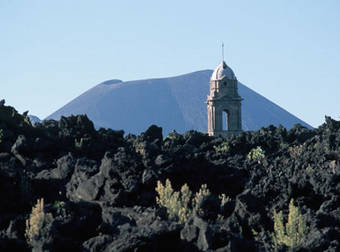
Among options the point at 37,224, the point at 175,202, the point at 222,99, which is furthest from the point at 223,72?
the point at 37,224

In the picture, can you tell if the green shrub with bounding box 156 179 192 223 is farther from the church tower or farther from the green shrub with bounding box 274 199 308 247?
the church tower

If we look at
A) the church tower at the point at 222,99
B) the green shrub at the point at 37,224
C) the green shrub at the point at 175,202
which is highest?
the church tower at the point at 222,99

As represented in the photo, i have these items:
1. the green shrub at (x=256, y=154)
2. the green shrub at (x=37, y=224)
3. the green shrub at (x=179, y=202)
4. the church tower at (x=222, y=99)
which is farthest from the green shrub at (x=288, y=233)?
the church tower at (x=222, y=99)

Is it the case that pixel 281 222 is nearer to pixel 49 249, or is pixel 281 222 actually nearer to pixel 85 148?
pixel 49 249

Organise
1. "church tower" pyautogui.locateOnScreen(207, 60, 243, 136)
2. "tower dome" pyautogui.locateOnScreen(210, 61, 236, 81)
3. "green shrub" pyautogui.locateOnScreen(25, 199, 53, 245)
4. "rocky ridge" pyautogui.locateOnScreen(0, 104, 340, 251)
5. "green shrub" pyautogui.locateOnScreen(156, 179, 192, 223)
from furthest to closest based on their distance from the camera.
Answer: "church tower" pyautogui.locateOnScreen(207, 60, 243, 136)
"tower dome" pyautogui.locateOnScreen(210, 61, 236, 81)
"green shrub" pyautogui.locateOnScreen(156, 179, 192, 223)
"green shrub" pyautogui.locateOnScreen(25, 199, 53, 245)
"rocky ridge" pyautogui.locateOnScreen(0, 104, 340, 251)

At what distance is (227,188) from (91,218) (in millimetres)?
16861

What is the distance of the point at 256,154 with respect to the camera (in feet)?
260

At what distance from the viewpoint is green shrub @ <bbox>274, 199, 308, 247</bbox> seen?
41875mm

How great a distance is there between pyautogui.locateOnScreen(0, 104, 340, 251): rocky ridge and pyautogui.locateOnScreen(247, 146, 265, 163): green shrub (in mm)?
1022

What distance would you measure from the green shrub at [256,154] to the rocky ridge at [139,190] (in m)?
1.02

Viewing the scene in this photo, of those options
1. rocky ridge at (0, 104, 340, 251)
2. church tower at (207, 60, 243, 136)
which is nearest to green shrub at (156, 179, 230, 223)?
rocky ridge at (0, 104, 340, 251)

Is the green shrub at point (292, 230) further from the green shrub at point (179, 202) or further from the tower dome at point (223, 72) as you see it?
the tower dome at point (223, 72)

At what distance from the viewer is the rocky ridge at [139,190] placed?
38.4 metres

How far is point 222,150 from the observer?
82.1m
